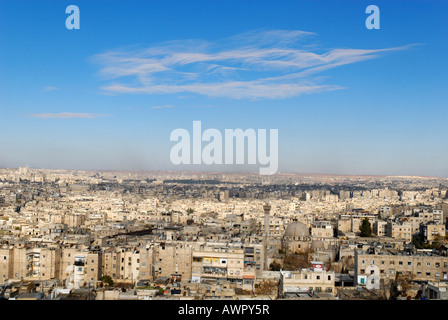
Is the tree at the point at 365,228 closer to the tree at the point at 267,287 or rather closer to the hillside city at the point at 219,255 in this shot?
the hillside city at the point at 219,255

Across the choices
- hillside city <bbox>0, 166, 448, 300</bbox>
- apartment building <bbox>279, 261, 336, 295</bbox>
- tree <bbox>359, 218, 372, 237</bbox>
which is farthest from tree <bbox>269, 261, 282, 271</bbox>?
tree <bbox>359, 218, 372, 237</bbox>

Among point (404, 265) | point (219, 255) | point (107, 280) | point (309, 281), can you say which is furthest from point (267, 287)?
point (107, 280)

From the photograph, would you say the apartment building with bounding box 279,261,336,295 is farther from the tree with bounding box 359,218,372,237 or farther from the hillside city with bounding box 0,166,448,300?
the tree with bounding box 359,218,372,237

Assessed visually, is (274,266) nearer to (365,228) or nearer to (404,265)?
Answer: (404,265)

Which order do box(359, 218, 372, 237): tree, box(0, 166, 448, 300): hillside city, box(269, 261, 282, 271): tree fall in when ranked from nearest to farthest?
box(0, 166, 448, 300): hillside city, box(269, 261, 282, 271): tree, box(359, 218, 372, 237): tree

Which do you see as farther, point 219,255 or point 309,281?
point 219,255

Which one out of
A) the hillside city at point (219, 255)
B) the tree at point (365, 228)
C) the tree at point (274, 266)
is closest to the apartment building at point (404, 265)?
the hillside city at point (219, 255)

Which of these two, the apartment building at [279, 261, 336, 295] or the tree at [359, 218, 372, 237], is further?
the tree at [359, 218, 372, 237]
